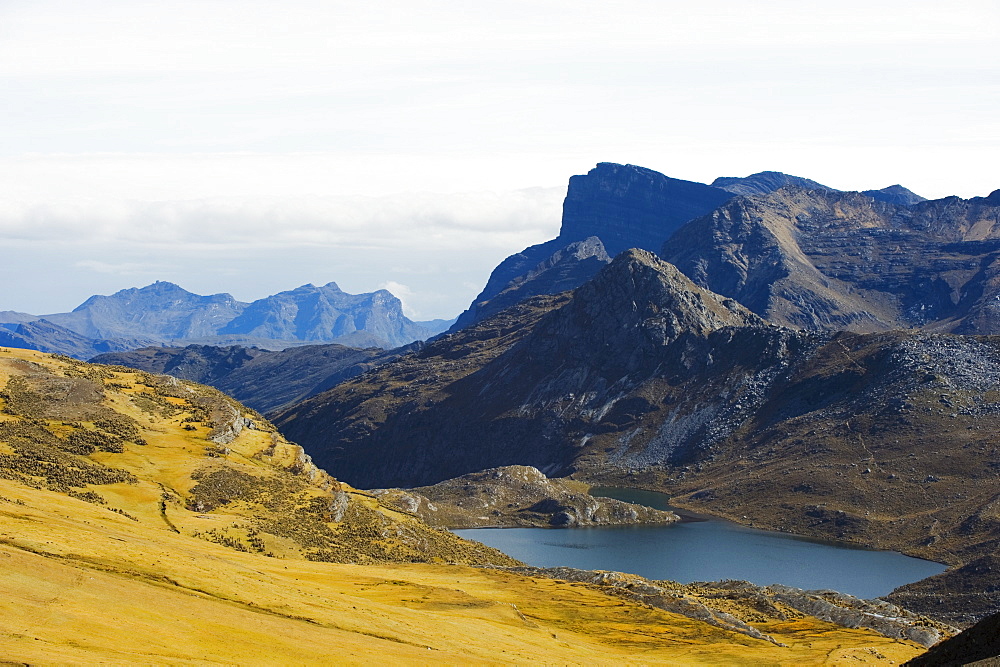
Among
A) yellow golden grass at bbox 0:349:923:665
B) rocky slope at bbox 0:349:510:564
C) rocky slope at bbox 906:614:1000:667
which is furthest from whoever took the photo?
rocky slope at bbox 0:349:510:564

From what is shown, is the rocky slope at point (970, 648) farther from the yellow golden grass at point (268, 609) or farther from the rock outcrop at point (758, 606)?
the rock outcrop at point (758, 606)

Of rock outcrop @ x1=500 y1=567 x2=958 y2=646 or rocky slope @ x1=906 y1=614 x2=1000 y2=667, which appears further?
rock outcrop @ x1=500 y1=567 x2=958 y2=646

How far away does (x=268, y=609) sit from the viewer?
7112 centimetres

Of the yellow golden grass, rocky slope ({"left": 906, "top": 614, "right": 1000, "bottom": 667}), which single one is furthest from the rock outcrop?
rocky slope ({"left": 906, "top": 614, "right": 1000, "bottom": 667})

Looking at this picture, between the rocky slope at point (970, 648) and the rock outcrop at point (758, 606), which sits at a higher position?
the rocky slope at point (970, 648)

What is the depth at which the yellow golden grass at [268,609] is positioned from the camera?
58.3 metres

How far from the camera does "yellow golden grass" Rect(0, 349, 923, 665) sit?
58312mm

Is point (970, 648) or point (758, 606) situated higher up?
point (970, 648)

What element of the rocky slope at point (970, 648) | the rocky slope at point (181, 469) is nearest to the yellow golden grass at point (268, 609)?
the rocky slope at point (181, 469)

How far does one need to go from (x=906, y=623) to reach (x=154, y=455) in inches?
3228

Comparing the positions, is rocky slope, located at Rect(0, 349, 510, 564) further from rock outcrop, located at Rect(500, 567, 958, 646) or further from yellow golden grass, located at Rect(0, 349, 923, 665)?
rock outcrop, located at Rect(500, 567, 958, 646)

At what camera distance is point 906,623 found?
91250 millimetres

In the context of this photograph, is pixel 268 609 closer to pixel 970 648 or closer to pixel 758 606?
pixel 970 648

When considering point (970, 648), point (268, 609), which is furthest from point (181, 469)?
point (970, 648)
